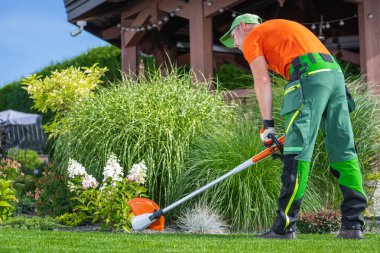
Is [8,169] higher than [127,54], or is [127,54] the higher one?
[127,54]

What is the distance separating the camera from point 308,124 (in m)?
4.44

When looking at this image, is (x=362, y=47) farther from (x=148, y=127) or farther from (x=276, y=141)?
(x=276, y=141)

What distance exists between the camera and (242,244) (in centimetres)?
442

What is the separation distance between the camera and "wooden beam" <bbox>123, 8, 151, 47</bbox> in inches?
458

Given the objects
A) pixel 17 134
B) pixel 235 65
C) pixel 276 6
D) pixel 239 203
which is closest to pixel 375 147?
pixel 239 203

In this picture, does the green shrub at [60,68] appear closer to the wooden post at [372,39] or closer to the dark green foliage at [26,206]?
the dark green foliage at [26,206]

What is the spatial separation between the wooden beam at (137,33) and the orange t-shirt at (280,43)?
23.0 feet

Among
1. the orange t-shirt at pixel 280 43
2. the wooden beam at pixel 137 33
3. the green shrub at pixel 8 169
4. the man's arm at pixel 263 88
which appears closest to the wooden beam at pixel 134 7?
the wooden beam at pixel 137 33

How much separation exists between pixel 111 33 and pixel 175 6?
3567 millimetres

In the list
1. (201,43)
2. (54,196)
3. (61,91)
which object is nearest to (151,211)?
(54,196)

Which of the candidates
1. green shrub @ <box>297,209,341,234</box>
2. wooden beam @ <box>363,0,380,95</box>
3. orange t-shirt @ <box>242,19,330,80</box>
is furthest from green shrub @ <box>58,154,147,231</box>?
wooden beam @ <box>363,0,380,95</box>

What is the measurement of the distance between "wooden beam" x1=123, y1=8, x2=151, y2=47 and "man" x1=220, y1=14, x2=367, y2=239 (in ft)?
22.4

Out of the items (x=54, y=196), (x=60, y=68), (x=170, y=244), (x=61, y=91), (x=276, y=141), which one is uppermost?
(x=60, y=68)

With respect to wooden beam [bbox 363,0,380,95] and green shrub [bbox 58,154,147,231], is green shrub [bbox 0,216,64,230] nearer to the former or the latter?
green shrub [bbox 58,154,147,231]
